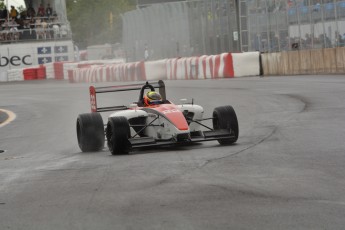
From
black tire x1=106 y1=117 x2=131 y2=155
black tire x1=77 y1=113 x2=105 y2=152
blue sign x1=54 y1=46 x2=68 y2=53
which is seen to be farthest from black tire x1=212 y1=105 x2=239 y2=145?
blue sign x1=54 y1=46 x2=68 y2=53

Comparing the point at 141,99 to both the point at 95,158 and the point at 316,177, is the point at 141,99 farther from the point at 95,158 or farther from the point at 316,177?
the point at 316,177

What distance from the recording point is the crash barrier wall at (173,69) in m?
36.0

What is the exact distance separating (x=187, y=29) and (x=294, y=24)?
10.5 m

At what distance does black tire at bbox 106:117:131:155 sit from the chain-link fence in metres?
20.5

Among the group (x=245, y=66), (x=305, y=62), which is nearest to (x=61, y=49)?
(x=245, y=66)

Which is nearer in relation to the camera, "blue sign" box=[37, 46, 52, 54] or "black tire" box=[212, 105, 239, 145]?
"black tire" box=[212, 105, 239, 145]

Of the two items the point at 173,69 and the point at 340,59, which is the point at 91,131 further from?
the point at 173,69

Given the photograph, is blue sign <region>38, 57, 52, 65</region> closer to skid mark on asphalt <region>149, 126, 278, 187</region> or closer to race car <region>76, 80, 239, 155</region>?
skid mark on asphalt <region>149, 126, 278, 187</region>

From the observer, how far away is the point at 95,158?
1149 centimetres

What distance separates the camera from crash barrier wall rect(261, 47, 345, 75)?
30853 mm

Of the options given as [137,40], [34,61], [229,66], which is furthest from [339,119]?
[34,61]

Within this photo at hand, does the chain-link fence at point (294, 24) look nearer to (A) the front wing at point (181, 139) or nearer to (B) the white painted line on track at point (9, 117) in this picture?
(B) the white painted line on track at point (9, 117)

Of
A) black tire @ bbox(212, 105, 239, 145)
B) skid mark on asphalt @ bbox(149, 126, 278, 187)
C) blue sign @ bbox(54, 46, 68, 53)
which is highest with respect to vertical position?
blue sign @ bbox(54, 46, 68, 53)

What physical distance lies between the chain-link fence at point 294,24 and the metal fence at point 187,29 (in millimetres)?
2104
